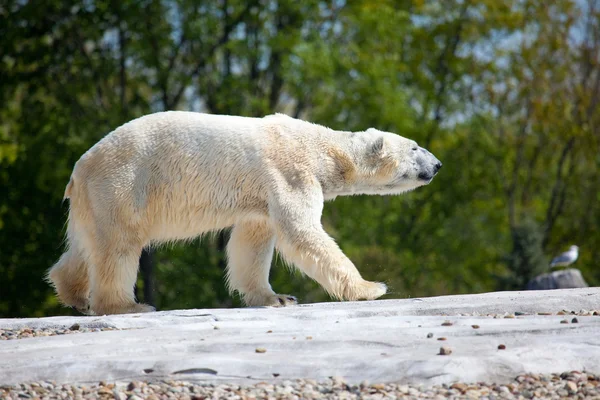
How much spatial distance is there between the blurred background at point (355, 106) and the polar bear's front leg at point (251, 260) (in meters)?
11.2

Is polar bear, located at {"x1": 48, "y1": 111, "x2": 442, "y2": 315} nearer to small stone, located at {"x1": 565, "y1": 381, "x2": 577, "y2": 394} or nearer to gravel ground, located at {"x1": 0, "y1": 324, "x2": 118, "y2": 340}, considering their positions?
gravel ground, located at {"x1": 0, "y1": 324, "x2": 118, "y2": 340}

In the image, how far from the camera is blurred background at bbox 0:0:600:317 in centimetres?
2297

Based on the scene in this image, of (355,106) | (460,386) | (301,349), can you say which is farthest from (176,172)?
(355,106)

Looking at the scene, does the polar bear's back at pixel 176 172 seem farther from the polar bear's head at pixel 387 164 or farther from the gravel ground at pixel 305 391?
the gravel ground at pixel 305 391

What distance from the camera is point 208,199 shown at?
→ 8.34 m

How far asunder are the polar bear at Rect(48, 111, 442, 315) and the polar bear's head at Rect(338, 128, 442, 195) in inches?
4.5

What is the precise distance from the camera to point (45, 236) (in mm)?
23328

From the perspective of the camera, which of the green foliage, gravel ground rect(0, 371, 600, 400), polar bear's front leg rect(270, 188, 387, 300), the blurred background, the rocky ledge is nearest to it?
gravel ground rect(0, 371, 600, 400)

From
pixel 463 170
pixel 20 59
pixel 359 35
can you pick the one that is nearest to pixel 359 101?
pixel 359 35

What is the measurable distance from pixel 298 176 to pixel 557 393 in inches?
142

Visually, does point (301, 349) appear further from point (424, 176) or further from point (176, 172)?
point (424, 176)

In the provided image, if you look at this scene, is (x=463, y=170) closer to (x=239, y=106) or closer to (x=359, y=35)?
(x=359, y=35)

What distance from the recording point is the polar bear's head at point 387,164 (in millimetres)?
8945

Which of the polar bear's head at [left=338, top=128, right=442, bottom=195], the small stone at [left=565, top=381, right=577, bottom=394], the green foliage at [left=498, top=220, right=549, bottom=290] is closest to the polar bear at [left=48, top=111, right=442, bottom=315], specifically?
the polar bear's head at [left=338, top=128, right=442, bottom=195]
